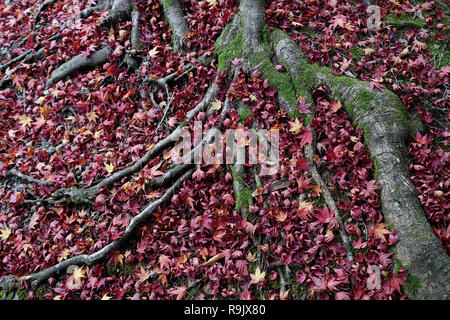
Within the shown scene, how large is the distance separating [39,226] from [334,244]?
350cm

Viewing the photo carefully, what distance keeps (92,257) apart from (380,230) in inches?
113

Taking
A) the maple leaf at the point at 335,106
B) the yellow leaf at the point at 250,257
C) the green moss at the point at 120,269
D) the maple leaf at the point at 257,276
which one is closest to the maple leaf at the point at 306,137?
the maple leaf at the point at 335,106

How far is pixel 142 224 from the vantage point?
3.38m

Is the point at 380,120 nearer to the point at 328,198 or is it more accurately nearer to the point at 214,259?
the point at 328,198

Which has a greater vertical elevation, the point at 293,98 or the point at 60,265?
the point at 293,98

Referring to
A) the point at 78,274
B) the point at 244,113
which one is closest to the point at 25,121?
the point at 78,274

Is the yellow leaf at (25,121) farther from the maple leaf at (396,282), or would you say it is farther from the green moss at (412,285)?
the green moss at (412,285)

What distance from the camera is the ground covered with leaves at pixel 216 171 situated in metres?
2.79

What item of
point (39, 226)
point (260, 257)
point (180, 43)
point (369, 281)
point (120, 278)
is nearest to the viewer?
point (369, 281)

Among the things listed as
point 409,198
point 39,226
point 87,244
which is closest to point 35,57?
point 39,226

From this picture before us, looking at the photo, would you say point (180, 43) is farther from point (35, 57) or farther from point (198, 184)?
point (35, 57)

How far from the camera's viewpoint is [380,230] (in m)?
2.66

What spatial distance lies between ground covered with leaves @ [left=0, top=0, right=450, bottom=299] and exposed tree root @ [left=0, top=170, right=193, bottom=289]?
0.22ft

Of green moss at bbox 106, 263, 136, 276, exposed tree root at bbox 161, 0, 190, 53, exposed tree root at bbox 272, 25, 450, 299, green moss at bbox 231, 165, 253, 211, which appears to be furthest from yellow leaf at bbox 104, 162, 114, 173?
exposed tree root at bbox 272, 25, 450, 299
